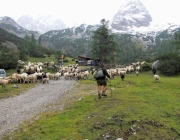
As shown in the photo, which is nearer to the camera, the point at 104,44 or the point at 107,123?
the point at 107,123

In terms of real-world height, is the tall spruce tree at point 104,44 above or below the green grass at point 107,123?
above

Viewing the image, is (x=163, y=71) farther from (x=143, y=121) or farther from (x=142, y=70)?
(x=143, y=121)

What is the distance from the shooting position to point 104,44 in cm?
6581

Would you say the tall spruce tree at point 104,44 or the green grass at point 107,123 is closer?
the green grass at point 107,123

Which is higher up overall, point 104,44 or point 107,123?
point 104,44

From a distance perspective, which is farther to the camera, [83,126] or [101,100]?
[101,100]

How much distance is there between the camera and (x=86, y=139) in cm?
970

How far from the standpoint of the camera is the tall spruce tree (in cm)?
6625

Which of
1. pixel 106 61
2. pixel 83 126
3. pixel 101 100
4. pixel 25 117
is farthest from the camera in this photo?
pixel 106 61

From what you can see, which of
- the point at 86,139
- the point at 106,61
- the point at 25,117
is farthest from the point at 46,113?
the point at 106,61

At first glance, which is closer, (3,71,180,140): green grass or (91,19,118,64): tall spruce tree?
(3,71,180,140): green grass

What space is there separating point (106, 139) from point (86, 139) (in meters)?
0.90

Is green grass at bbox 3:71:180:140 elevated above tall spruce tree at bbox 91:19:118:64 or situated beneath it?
situated beneath

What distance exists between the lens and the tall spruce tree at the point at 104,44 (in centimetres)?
6625
